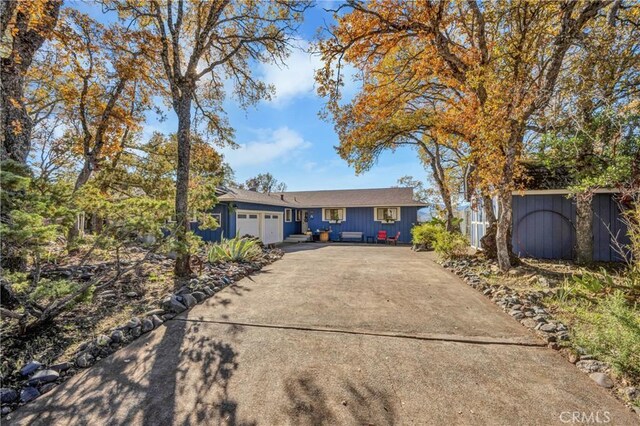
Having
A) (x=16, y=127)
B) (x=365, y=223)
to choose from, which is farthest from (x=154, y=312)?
(x=365, y=223)

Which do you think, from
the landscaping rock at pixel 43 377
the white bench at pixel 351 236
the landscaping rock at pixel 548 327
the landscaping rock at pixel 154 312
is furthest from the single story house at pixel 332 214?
the landscaping rock at pixel 548 327

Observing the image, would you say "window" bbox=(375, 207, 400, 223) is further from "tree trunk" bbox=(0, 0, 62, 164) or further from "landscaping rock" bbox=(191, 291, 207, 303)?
"tree trunk" bbox=(0, 0, 62, 164)

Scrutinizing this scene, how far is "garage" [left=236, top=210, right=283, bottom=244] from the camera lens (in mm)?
13555

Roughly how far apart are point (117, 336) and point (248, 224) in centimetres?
1055

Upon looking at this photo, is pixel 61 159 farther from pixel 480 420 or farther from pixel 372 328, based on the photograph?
pixel 480 420

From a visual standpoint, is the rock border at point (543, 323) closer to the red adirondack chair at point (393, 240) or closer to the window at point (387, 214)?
the red adirondack chair at point (393, 240)

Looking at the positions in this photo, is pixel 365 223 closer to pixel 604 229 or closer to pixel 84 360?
pixel 604 229

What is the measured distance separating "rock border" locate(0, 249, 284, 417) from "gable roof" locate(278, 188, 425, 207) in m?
14.1

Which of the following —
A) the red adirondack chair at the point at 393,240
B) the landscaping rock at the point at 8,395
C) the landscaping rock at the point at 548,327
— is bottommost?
the landscaping rock at the point at 8,395

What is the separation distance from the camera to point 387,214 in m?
18.6

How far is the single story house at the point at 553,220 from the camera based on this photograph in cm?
823

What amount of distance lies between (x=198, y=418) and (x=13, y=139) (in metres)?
6.56

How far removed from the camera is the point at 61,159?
13.3m

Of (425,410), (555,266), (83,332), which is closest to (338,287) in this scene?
(425,410)
